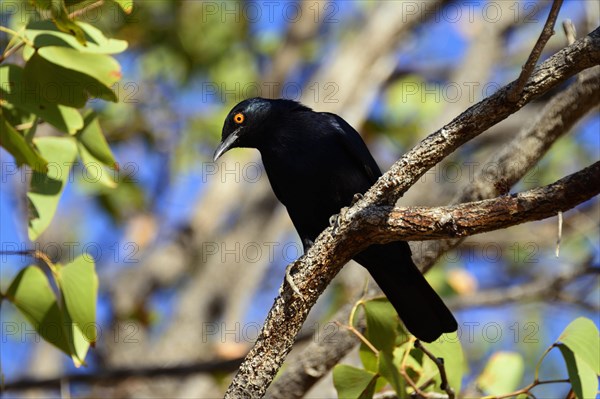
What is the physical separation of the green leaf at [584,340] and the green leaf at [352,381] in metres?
0.83

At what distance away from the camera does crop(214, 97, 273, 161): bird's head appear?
505 cm

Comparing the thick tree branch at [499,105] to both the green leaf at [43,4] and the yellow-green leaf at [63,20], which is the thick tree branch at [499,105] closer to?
the yellow-green leaf at [63,20]

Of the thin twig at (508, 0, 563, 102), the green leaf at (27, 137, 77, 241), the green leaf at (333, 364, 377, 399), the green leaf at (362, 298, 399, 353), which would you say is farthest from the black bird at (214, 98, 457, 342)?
the thin twig at (508, 0, 563, 102)

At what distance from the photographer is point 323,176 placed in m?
4.53

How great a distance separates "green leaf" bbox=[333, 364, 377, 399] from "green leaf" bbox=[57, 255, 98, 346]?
109 cm

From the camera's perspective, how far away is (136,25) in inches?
359

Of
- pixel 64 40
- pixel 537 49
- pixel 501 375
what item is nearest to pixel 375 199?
pixel 537 49

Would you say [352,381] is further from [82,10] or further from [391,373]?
[82,10]

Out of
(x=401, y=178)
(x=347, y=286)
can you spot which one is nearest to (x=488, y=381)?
(x=401, y=178)

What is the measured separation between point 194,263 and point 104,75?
4769 millimetres

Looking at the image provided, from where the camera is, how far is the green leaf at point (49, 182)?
3859 mm

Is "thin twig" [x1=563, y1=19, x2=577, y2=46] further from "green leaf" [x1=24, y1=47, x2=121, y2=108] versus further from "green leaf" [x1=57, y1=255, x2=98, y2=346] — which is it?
"green leaf" [x1=57, y1=255, x2=98, y2=346]

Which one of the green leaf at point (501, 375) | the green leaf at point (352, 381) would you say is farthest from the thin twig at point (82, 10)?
the green leaf at point (501, 375)

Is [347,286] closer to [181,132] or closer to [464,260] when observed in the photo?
[464,260]
